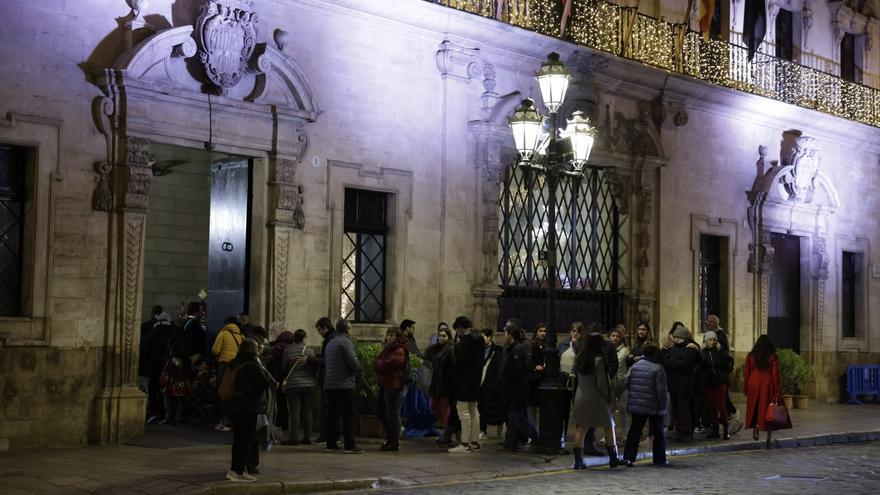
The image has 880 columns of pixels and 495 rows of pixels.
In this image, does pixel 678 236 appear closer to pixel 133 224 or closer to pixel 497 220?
pixel 497 220

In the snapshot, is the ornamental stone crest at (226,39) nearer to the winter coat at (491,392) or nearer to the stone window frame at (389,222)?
the stone window frame at (389,222)

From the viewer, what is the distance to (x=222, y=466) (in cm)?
1400

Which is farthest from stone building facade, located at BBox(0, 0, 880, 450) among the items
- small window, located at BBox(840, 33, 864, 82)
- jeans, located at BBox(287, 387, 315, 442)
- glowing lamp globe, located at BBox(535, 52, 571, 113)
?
glowing lamp globe, located at BBox(535, 52, 571, 113)

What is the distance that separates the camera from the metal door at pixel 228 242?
18.5 meters

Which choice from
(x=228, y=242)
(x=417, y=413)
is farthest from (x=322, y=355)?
(x=228, y=242)

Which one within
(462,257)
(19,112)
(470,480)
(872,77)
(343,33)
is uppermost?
(872,77)

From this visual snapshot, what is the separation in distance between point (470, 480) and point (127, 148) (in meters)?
6.23

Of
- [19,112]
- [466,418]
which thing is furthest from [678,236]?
[19,112]

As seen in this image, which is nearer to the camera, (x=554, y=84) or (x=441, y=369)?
(x=441, y=369)

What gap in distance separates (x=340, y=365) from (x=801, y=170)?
15.5m

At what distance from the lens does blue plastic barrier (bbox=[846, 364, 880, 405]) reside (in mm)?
29062

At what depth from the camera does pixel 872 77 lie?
1240 inches

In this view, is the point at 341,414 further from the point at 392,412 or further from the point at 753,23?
the point at 753,23

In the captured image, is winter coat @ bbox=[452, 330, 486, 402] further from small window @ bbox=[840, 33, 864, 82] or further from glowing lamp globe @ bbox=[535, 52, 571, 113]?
small window @ bbox=[840, 33, 864, 82]
